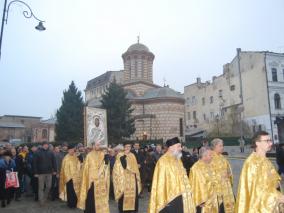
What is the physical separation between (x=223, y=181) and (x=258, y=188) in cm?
232

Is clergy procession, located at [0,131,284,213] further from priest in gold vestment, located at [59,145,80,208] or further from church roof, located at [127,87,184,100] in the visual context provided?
church roof, located at [127,87,184,100]

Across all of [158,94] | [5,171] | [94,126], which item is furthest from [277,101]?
[5,171]

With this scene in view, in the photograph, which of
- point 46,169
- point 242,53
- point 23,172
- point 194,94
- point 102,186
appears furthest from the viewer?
point 194,94

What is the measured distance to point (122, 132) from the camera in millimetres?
36531

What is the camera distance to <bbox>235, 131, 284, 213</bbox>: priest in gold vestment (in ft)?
13.9

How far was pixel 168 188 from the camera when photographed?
17.5ft

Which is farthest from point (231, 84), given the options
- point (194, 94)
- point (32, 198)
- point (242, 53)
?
point (32, 198)

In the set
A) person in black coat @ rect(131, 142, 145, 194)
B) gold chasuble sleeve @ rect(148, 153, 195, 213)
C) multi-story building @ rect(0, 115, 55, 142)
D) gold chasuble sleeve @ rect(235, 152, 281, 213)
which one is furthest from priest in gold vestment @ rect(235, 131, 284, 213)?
multi-story building @ rect(0, 115, 55, 142)

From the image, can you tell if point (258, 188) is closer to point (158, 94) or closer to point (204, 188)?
point (204, 188)

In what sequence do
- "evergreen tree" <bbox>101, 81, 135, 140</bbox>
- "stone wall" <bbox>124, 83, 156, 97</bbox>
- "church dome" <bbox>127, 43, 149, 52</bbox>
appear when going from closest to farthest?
1. "evergreen tree" <bbox>101, 81, 135, 140</bbox>
2. "stone wall" <bbox>124, 83, 156, 97</bbox>
3. "church dome" <bbox>127, 43, 149, 52</bbox>

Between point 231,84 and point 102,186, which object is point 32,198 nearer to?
point 102,186

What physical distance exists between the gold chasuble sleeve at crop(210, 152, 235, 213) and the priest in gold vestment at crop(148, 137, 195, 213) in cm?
128

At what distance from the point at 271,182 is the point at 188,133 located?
54.6 meters

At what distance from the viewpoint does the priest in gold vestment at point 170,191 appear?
5.23 meters
